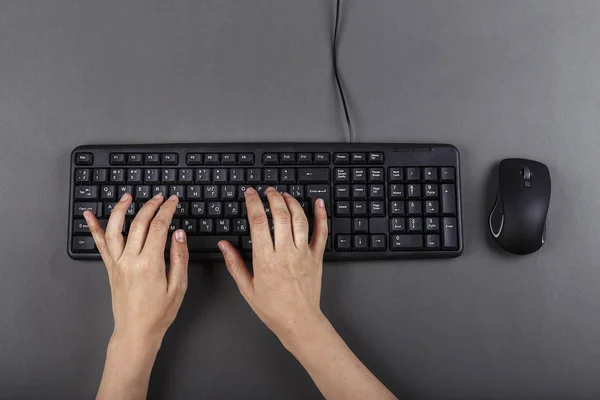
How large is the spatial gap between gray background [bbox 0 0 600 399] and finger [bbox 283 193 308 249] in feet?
0.29

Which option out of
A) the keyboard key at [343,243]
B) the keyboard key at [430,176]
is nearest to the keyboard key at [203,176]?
the keyboard key at [343,243]

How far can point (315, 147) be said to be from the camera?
0.71 meters

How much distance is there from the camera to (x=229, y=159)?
71 cm

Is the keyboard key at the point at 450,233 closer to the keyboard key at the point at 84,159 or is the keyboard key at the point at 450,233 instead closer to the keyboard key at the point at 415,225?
the keyboard key at the point at 415,225

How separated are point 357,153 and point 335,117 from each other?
0.07 m

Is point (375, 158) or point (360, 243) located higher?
point (375, 158)

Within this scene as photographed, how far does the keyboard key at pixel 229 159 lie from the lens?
0.71 m

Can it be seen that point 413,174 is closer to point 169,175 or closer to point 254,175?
point 254,175

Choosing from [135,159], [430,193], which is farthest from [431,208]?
[135,159]

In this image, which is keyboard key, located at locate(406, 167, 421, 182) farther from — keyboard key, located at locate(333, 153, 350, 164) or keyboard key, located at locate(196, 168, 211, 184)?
keyboard key, located at locate(196, 168, 211, 184)

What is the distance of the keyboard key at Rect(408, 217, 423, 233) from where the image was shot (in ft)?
2.30

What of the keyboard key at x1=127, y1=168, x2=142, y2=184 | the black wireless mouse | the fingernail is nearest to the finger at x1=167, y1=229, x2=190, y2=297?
the fingernail

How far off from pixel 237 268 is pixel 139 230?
144 millimetres

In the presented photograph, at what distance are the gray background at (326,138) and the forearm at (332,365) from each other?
47 millimetres
